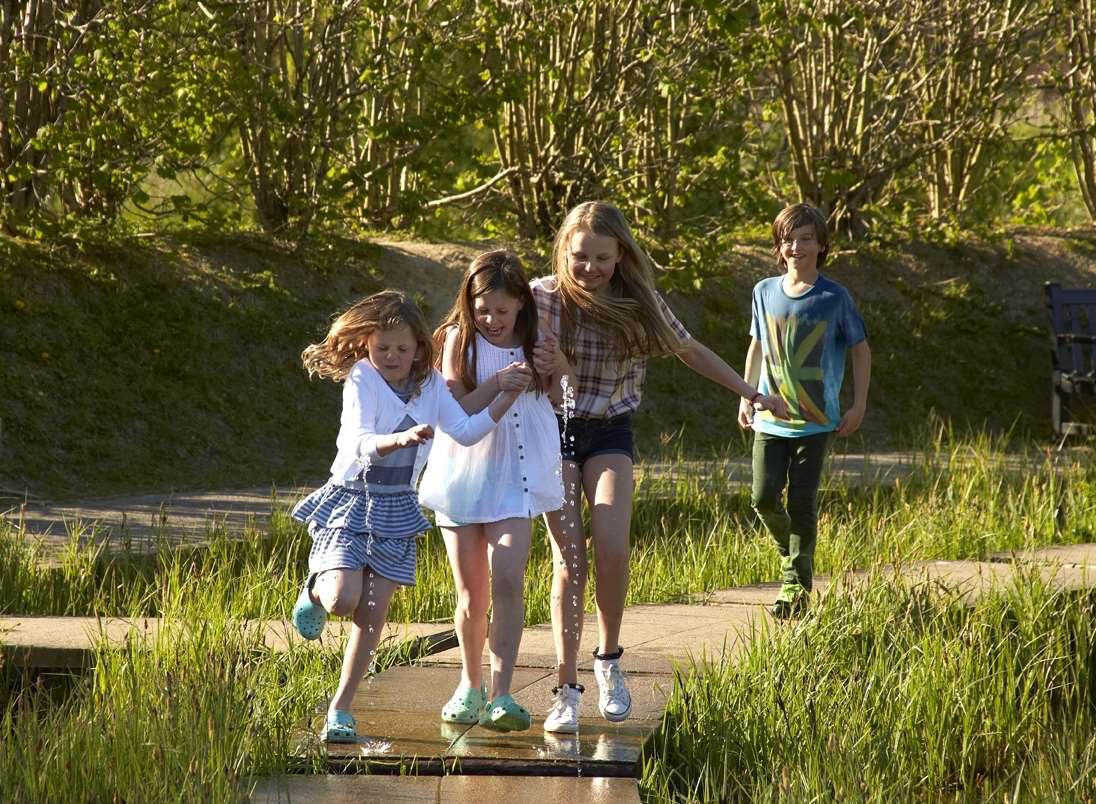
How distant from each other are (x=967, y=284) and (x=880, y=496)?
24.3 feet

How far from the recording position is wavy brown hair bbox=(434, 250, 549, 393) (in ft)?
14.5

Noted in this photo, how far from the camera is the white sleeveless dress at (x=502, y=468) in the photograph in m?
4.42

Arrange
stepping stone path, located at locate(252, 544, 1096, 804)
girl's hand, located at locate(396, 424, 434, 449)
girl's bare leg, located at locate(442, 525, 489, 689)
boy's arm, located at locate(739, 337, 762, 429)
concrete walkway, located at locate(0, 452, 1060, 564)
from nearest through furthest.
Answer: stepping stone path, located at locate(252, 544, 1096, 804) < girl's hand, located at locate(396, 424, 434, 449) < girl's bare leg, located at locate(442, 525, 489, 689) < boy's arm, located at locate(739, 337, 762, 429) < concrete walkway, located at locate(0, 452, 1060, 564)

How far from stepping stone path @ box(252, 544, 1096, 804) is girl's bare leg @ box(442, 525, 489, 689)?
0.19 metres

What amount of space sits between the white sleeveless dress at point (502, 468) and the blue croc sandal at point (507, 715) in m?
0.49

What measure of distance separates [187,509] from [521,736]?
198 inches

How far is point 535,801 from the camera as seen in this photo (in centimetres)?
387

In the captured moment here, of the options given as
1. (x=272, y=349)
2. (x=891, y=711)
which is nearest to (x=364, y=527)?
(x=891, y=711)

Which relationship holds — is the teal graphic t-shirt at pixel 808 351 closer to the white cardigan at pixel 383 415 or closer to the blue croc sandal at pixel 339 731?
the white cardigan at pixel 383 415

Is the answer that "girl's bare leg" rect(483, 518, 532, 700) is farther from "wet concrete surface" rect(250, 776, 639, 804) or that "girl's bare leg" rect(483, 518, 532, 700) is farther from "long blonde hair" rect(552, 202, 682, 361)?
"long blonde hair" rect(552, 202, 682, 361)

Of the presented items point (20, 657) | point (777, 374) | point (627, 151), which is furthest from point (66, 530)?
point (627, 151)

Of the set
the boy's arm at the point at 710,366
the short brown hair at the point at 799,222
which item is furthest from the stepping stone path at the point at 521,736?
the short brown hair at the point at 799,222

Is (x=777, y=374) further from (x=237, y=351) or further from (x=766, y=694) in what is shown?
(x=237, y=351)

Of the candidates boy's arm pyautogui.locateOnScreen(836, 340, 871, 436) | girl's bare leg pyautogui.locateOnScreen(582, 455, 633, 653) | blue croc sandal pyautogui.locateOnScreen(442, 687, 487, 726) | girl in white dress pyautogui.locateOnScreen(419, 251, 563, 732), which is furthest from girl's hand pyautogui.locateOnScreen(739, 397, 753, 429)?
blue croc sandal pyautogui.locateOnScreen(442, 687, 487, 726)
